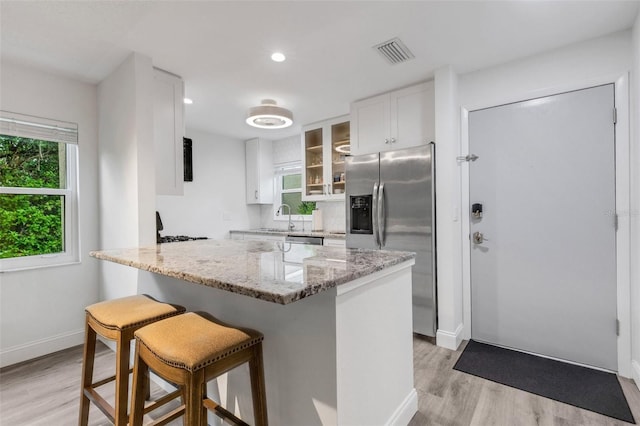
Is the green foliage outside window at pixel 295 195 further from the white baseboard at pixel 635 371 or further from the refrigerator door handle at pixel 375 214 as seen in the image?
the white baseboard at pixel 635 371

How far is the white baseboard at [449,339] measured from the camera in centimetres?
258

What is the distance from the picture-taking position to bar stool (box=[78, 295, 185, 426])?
52.5 inches

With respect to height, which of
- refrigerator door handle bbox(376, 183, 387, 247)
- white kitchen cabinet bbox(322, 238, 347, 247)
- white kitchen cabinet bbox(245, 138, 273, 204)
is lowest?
white kitchen cabinet bbox(322, 238, 347, 247)

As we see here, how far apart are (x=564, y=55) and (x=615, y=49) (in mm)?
283

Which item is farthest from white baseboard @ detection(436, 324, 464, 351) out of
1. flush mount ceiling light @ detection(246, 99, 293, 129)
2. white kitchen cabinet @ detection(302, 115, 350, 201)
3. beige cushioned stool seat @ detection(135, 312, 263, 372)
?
flush mount ceiling light @ detection(246, 99, 293, 129)

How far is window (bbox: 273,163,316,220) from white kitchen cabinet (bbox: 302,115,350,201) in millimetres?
472

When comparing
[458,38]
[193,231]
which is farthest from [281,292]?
[193,231]

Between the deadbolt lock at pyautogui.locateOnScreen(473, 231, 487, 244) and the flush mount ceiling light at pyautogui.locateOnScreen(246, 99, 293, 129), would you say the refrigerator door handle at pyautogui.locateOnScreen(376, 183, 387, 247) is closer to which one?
the deadbolt lock at pyautogui.locateOnScreen(473, 231, 487, 244)

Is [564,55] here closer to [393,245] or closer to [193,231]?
[393,245]

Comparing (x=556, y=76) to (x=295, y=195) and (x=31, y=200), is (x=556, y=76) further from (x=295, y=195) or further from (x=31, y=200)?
(x=31, y=200)

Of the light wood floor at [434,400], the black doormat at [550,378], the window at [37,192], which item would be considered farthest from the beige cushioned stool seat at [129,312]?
the black doormat at [550,378]

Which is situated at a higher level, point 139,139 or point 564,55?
point 564,55

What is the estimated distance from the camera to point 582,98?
2.27m

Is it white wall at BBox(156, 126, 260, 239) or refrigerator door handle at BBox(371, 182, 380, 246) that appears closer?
refrigerator door handle at BBox(371, 182, 380, 246)
